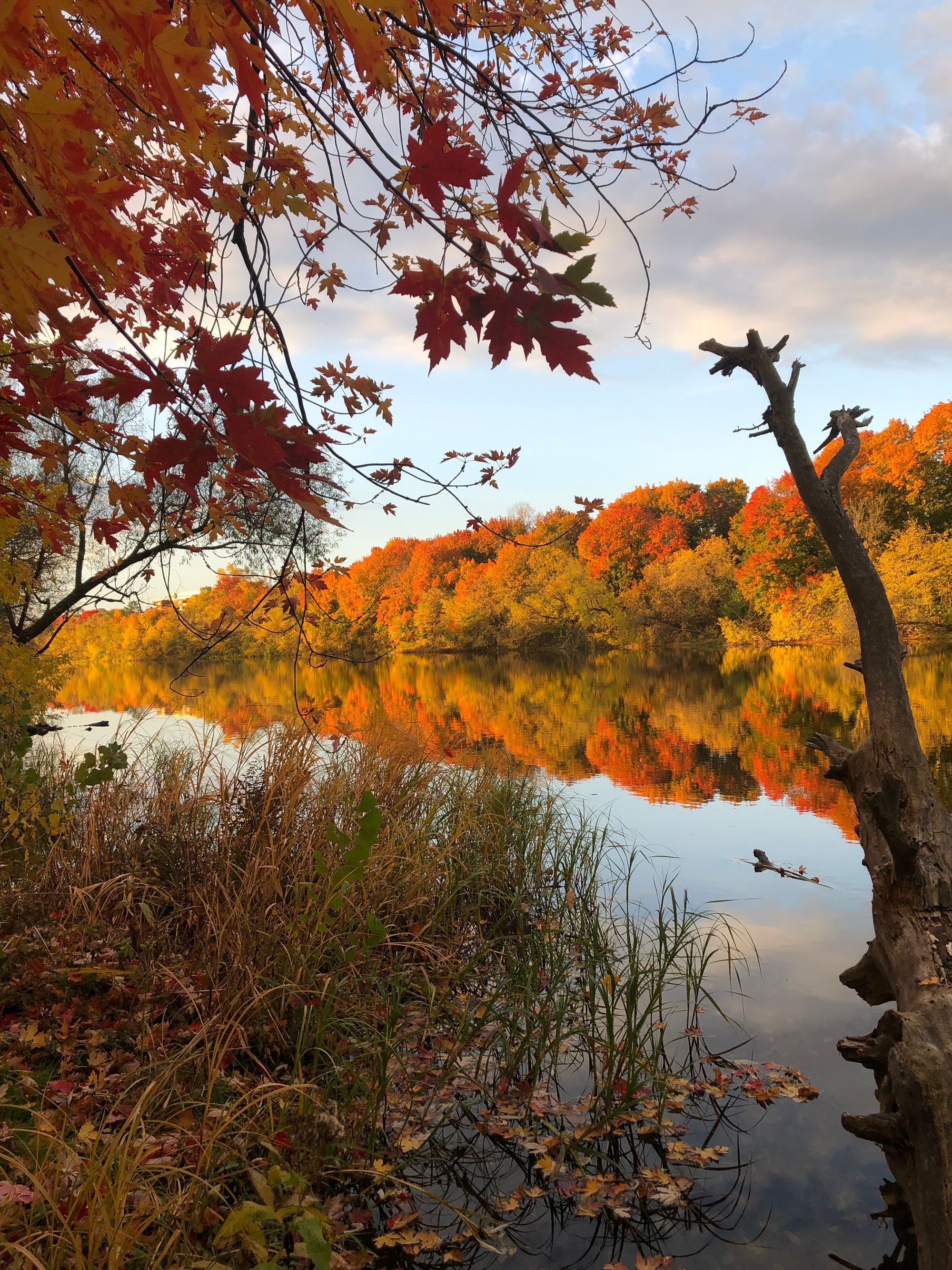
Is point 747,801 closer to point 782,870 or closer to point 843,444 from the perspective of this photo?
point 782,870

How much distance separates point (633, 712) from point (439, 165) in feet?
55.1

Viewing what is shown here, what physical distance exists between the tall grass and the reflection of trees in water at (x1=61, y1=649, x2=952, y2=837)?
0.97 metres

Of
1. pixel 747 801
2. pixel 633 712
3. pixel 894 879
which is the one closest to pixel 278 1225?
pixel 894 879

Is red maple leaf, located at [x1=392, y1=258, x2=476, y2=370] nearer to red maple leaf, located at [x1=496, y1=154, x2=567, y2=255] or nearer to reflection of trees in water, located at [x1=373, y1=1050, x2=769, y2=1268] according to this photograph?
red maple leaf, located at [x1=496, y1=154, x2=567, y2=255]

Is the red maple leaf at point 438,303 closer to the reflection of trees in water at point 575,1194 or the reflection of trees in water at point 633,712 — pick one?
the reflection of trees in water at point 633,712

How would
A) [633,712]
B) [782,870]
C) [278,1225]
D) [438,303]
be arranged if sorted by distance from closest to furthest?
[438,303] < [278,1225] < [782,870] < [633,712]

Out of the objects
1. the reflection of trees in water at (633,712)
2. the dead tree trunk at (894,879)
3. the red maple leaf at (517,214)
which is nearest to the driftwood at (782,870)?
the reflection of trees in water at (633,712)

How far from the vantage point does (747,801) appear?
9.55 metres

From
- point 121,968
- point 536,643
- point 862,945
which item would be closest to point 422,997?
point 121,968

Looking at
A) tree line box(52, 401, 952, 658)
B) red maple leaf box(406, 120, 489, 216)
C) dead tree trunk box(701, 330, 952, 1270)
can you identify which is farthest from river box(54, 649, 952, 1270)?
tree line box(52, 401, 952, 658)

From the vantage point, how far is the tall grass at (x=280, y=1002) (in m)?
2.04

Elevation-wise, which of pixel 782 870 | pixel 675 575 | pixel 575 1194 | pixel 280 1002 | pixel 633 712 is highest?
pixel 675 575

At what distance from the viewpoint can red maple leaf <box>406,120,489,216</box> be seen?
1285mm

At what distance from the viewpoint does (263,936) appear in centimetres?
350
